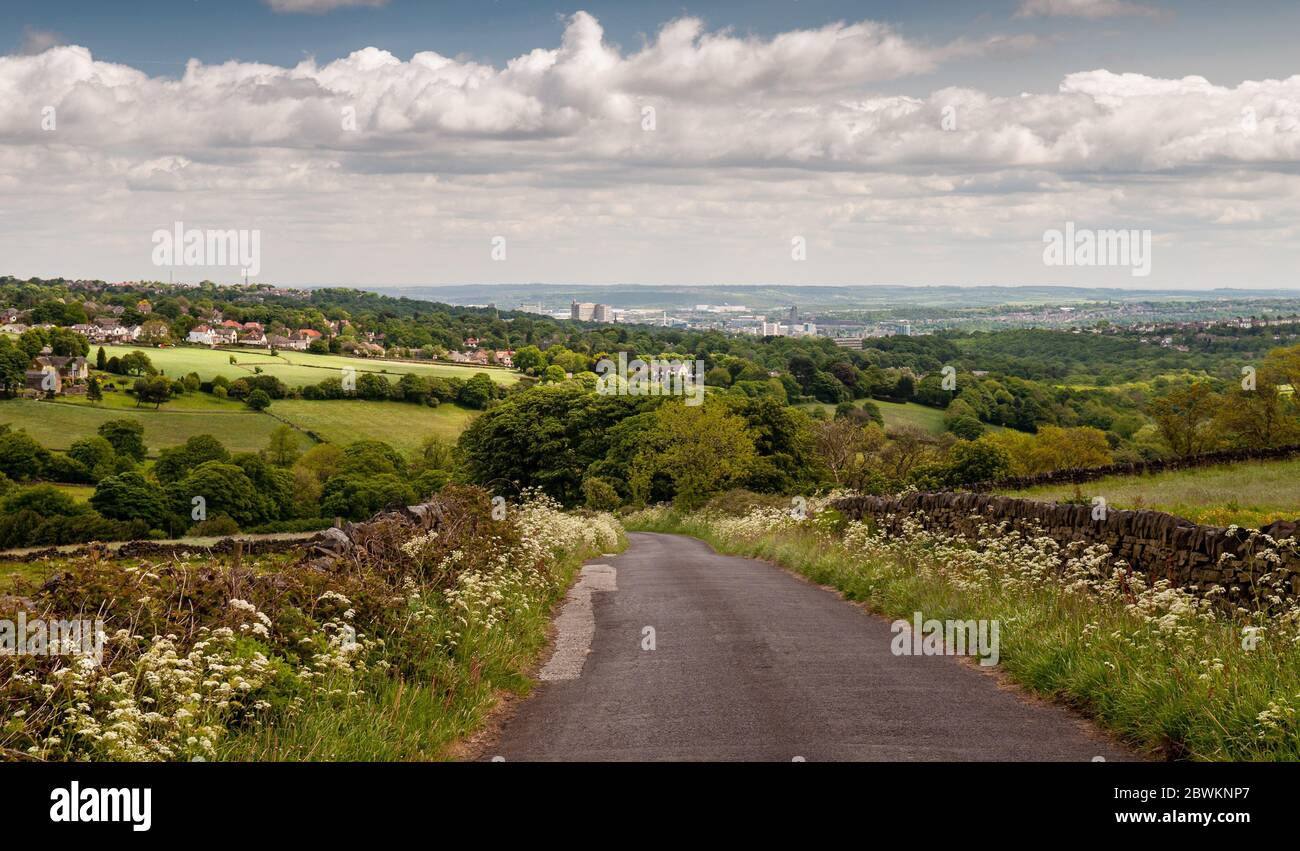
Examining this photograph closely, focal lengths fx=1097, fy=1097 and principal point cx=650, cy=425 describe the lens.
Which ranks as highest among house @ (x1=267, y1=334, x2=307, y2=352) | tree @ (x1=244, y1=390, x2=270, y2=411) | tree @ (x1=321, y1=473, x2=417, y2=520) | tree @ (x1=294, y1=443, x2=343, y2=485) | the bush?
house @ (x1=267, y1=334, x2=307, y2=352)

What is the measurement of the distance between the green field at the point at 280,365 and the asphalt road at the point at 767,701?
5535 inches

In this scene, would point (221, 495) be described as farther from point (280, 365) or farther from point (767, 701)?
point (767, 701)

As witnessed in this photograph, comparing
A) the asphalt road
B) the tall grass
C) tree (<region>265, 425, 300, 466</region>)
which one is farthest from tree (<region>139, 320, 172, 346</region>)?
the tall grass

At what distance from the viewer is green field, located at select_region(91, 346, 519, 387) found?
14838 centimetres

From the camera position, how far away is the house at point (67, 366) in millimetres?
138875

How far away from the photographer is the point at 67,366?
14238cm

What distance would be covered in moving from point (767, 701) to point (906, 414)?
133475 millimetres

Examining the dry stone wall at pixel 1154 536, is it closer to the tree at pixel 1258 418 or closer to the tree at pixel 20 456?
the tree at pixel 1258 418

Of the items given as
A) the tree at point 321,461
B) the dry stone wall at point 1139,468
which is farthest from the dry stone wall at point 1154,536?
the tree at point 321,461

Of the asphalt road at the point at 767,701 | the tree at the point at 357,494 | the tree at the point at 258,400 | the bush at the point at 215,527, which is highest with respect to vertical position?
the asphalt road at the point at 767,701

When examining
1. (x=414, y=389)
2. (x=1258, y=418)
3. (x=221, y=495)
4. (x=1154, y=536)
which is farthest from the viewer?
(x=414, y=389)

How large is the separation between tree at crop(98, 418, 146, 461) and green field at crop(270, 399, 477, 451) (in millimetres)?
20659

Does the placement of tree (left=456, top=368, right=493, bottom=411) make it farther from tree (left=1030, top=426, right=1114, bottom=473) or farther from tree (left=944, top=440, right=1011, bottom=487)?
tree (left=944, top=440, right=1011, bottom=487)

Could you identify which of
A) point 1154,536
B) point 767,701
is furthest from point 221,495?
point 767,701
